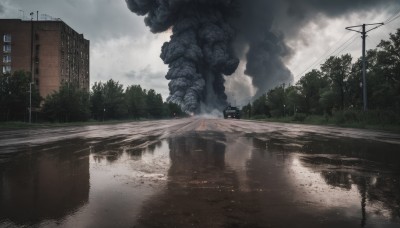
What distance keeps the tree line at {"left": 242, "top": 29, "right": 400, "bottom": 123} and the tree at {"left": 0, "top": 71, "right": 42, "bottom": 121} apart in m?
45.8

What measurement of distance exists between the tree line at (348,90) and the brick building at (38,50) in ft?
159

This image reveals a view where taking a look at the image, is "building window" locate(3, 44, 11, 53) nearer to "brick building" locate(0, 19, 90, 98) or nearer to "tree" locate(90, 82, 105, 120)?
"brick building" locate(0, 19, 90, 98)

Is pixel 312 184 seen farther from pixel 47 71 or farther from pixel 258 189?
pixel 47 71

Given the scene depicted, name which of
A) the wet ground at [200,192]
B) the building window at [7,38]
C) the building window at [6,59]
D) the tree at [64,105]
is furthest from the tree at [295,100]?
the building window at [7,38]

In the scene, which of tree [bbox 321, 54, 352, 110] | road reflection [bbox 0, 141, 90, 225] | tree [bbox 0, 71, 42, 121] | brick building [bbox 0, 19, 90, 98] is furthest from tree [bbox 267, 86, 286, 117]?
road reflection [bbox 0, 141, 90, 225]

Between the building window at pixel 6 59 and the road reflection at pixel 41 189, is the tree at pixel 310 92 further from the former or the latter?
the building window at pixel 6 59

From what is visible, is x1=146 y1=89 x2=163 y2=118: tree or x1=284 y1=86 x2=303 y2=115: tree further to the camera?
x1=146 y1=89 x2=163 y2=118: tree

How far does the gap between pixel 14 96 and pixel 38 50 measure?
3485 cm

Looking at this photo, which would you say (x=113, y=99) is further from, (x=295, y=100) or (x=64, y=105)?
(x=295, y=100)

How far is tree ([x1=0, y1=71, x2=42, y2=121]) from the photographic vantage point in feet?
168

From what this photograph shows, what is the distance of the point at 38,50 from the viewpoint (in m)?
81.9

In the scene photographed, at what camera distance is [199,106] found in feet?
606

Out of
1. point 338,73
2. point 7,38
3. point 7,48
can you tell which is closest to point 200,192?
point 338,73

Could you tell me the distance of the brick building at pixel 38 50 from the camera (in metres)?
79.7
